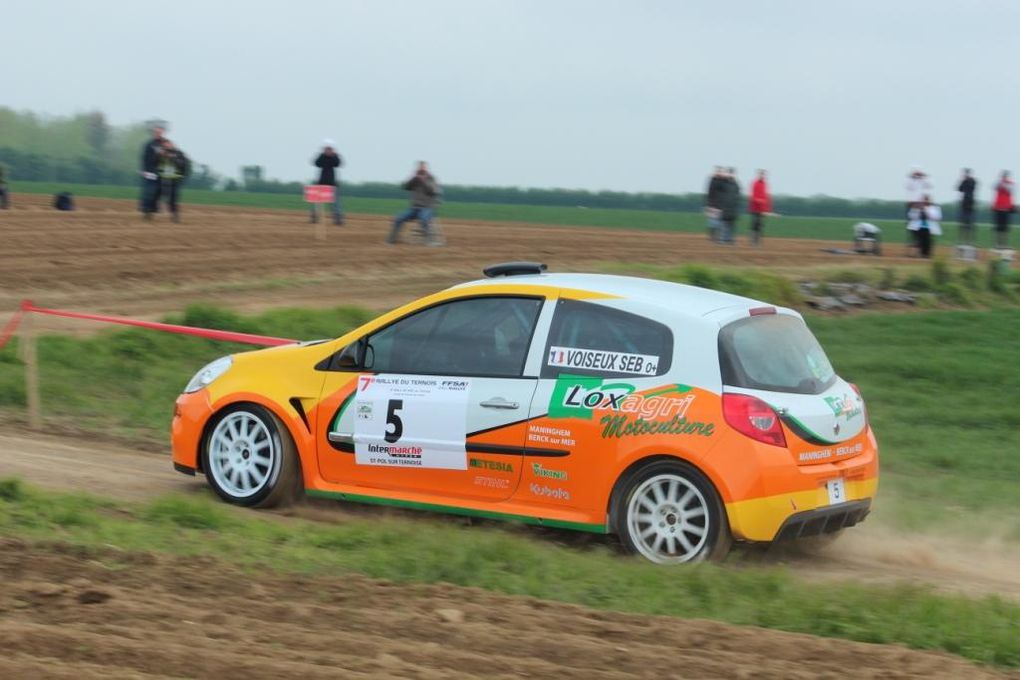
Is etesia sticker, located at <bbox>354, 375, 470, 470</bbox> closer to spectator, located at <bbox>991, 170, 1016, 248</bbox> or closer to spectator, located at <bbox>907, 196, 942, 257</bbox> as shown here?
spectator, located at <bbox>907, 196, 942, 257</bbox>

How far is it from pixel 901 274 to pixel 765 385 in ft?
62.6

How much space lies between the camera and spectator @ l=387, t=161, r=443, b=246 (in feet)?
88.1

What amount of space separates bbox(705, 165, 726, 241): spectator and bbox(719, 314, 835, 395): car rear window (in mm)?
23946

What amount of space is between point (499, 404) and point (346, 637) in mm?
2672

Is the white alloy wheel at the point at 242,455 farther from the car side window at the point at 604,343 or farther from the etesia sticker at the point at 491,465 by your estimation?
the car side window at the point at 604,343

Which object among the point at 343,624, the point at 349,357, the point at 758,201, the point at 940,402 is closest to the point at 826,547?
the point at 349,357

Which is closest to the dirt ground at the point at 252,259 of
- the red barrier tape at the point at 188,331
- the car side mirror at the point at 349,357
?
the red barrier tape at the point at 188,331

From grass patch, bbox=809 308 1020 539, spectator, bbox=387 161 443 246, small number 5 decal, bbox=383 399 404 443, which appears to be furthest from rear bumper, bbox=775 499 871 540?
spectator, bbox=387 161 443 246

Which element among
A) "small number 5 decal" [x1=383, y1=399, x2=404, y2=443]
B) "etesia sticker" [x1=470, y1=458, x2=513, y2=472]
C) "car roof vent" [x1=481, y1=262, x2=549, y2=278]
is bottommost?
"etesia sticker" [x1=470, y1=458, x2=513, y2=472]

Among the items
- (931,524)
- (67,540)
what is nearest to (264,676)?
(67,540)

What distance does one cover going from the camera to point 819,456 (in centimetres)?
786

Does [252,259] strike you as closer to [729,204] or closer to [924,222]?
[729,204]

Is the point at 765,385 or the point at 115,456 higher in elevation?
the point at 765,385

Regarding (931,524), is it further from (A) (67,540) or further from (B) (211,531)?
(A) (67,540)
